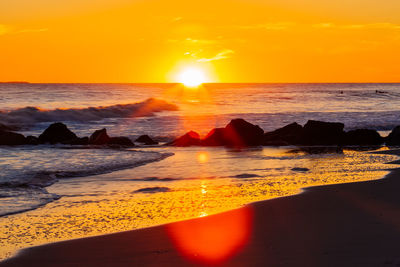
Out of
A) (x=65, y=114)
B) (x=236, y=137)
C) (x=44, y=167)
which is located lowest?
(x=44, y=167)

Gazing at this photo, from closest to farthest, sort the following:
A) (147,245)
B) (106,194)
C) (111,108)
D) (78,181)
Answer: (147,245) → (106,194) → (78,181) → (111,108)

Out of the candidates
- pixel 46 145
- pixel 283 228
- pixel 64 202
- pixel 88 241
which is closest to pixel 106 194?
pixel 64 202

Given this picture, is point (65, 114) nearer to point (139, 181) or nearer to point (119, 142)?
point (119, 142)

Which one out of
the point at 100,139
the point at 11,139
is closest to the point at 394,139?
the point at 100,139

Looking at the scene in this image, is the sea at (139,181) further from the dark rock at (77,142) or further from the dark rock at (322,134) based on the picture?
the dark rock at (322,134)

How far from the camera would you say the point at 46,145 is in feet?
66.7

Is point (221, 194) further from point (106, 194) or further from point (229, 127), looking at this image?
point (229, 127)

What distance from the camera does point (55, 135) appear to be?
2144 cm

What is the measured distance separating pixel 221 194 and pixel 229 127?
11695 millimetres

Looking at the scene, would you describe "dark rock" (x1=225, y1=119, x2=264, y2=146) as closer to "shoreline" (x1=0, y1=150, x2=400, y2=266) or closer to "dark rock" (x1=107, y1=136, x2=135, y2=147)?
"dark rock" (x1=107, y1=136, x2=135, y2=147)

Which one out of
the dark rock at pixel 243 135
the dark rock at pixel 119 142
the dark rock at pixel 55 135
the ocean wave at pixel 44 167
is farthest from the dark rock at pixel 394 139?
the dark rock at pixel 55 135

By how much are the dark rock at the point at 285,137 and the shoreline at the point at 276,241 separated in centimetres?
1184

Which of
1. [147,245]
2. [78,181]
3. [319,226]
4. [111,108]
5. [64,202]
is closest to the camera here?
[147,245]

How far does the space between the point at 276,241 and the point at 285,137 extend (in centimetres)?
1527
